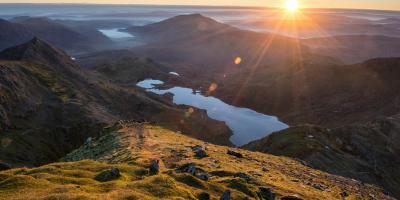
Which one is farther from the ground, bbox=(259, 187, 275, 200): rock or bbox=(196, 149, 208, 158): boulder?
bbox=(259, 187, 275, 200): rock

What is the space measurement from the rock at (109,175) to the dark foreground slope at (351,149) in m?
61.9

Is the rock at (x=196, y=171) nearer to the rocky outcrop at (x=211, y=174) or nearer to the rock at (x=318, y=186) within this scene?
the rocky outcrop at (x=211, y=174)

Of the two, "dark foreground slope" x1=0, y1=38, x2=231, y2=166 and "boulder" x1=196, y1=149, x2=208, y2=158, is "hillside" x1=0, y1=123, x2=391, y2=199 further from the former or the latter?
"dark foreground slope" x1=0, y1=38, x2=231, y2=166

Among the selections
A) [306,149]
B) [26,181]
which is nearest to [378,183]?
[306,149]

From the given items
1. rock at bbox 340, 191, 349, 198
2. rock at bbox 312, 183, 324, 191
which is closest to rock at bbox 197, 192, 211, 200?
rock at bbox 312, 183, 324, 191

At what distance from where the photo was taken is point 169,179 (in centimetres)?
4362

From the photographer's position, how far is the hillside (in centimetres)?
3997

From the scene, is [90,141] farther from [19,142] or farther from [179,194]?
[179,194]

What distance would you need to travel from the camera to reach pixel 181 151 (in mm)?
71500

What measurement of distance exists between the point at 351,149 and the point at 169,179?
302 ft

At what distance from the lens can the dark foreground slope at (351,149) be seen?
348ft

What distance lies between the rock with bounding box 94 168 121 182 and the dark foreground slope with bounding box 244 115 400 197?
2437 inches

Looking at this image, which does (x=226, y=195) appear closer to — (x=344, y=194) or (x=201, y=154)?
(x=201, y=154)

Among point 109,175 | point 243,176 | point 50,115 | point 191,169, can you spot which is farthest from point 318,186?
point 50,115
